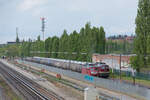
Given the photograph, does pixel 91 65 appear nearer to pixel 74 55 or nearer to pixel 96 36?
pixel 96 36

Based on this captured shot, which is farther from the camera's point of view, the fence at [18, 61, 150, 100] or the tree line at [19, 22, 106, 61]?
the tree line at [19, 22, 106, 61]

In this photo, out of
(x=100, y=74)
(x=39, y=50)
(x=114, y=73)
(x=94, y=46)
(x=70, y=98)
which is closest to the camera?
(x=70, y=98)

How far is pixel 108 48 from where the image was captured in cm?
6631

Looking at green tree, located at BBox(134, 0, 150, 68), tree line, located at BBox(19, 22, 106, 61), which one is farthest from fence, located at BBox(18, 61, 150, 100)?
tree line, located at BBox(19, 22, 106, 61)

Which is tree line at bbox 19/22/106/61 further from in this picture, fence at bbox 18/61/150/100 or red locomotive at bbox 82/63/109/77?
fence at bbox 18/61/150/100

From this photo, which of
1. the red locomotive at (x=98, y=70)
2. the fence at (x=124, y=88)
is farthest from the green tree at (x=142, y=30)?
the fence at (x=124, y=88)

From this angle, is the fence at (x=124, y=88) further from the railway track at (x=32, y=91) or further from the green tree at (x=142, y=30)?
the green tree at (x=142, y=30)

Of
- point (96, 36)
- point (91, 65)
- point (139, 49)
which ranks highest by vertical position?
point (96, 36)

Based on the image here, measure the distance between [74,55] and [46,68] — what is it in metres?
10.3

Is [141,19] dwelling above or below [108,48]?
above

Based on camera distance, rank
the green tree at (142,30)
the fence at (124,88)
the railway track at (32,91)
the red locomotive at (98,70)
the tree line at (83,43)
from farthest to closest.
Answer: the tree line at (83,43) → the green tree at (142,30) → the red locomotive at (98,70) → the railway track at (32,91) → the fence at (124,88)

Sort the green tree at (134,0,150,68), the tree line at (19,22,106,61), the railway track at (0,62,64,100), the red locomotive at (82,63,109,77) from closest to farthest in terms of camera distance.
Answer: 1. the railway track at (0,62,64,100)
2. the red locomotive at (82,63,109,77)
3. the green tree at (134,0,150,68)
4. the tree line at (19,22,106,61)

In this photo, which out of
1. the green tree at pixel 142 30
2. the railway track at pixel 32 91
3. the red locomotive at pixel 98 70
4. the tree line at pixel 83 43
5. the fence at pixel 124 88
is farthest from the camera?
the tree line at pixel 83 43

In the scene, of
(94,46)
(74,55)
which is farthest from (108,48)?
(74,55)
